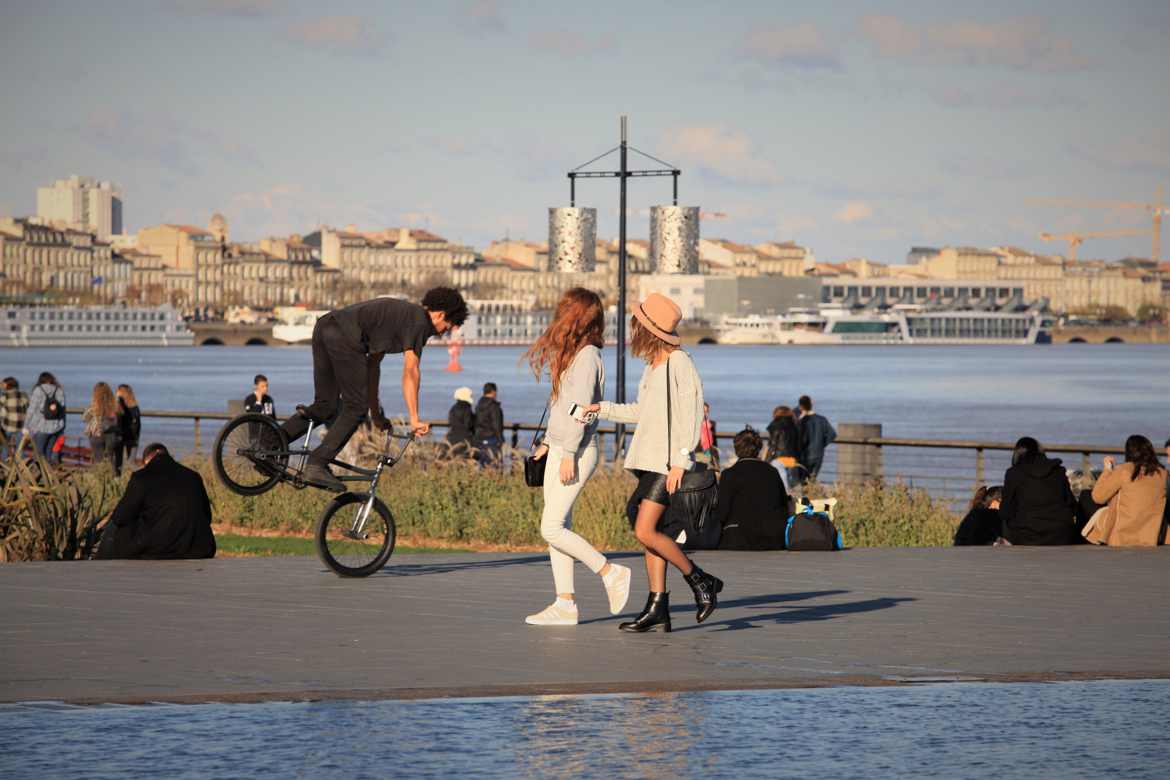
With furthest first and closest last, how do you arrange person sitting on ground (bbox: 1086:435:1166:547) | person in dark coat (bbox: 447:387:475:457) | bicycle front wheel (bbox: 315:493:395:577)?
person in dark coat (bbox: 447:387:475:457) → person sitting on ground (bbox: 1086:435:1166:547) → bicycle front wheel (bbox: 315:493:395:577)

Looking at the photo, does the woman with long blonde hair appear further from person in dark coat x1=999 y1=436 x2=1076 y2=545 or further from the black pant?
the black pant

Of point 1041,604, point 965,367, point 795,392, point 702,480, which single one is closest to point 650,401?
point 702,480

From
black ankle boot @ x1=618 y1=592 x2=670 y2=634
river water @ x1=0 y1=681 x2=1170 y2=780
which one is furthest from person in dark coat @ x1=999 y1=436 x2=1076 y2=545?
river water @ x1=0 y1=681 x2=1170 y2=780

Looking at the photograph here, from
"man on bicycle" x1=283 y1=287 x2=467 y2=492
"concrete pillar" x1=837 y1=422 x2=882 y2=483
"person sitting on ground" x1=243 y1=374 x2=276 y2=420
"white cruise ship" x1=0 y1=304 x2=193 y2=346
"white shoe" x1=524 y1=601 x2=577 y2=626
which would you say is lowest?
"white shoe" x1=524 y1=601 x2=577 y2=626

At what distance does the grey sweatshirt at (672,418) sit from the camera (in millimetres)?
9227

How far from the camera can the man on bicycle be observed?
35.8ft

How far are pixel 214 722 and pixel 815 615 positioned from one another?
4.07 meters

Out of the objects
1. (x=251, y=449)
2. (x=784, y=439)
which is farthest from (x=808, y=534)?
(x=784, y=439)

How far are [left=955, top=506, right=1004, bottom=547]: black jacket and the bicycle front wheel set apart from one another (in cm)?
521

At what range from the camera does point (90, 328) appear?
191000 millimetres

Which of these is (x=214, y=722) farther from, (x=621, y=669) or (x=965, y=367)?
(x=965, y=367)

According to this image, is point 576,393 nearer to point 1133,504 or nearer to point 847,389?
point 1133,504

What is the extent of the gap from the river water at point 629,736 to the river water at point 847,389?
27.5 metres

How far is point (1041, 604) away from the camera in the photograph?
35.5 ft
